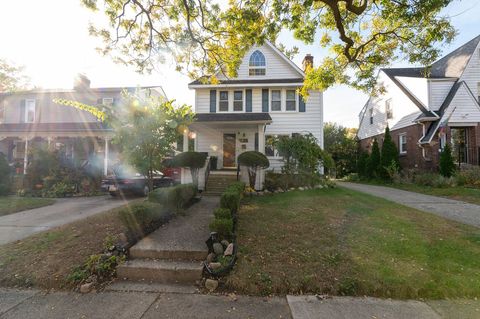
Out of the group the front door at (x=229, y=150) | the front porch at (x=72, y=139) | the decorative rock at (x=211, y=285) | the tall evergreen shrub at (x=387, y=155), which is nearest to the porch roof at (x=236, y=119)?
the front door at (x=229, y=150)

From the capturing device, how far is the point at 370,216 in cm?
670

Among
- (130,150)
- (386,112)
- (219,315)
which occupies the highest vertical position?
(386,112)

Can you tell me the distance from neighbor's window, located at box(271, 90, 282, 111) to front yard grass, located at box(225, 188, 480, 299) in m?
9.56

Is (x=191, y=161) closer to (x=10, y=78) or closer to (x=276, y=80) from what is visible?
(x=276, y=80)

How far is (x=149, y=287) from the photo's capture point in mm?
3553

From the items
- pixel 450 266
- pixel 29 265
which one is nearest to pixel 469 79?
pixel 450 266

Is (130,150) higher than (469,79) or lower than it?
lower

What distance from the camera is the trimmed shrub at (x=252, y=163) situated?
1052cm

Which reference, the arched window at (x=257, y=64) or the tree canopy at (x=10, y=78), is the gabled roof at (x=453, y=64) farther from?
the tree canopy at (x=10, y=78)

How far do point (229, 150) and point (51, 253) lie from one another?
11.5m

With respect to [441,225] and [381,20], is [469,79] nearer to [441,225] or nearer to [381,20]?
[381,20]

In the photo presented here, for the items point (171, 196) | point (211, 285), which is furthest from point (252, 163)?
point (211, 285)

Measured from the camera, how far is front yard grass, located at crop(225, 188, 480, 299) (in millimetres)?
3420

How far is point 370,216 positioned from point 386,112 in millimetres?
16434
